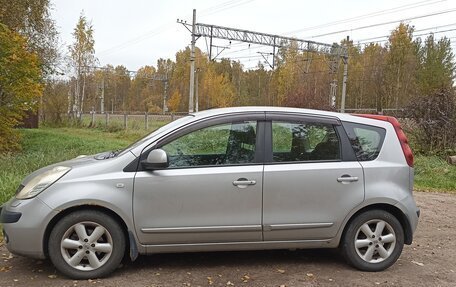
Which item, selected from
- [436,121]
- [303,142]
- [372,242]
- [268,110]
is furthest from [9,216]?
[436,121]

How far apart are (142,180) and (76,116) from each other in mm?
39723

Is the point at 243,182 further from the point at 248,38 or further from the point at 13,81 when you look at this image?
the point at 248,38

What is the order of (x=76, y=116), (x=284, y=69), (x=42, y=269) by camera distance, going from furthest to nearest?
(x=284, y=69) < (x=76, y=116) < (x=42, y=269)

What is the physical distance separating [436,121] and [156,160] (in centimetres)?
1353

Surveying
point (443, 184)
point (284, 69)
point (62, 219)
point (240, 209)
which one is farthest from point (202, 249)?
point (284, 69)

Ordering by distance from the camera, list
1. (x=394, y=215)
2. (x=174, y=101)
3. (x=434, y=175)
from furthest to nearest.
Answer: (x=174, y=101) < (x=434, y=175) < (x=394, y=215)

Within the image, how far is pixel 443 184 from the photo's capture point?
11344mm

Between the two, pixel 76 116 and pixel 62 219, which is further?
pixel 76 116

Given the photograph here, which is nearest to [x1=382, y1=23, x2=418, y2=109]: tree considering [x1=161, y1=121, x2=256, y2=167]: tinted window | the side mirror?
[x1=161, y1=121, x2=256, y2=167]: tinted window

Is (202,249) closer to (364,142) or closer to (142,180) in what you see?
(142,180)

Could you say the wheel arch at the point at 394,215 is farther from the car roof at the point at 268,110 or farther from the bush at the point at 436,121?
the bush at the point at 436,121

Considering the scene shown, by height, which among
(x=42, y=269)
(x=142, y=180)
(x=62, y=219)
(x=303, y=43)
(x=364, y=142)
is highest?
(x=303, y=43)

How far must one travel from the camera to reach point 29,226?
3.98 metres

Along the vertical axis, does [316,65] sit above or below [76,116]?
above
